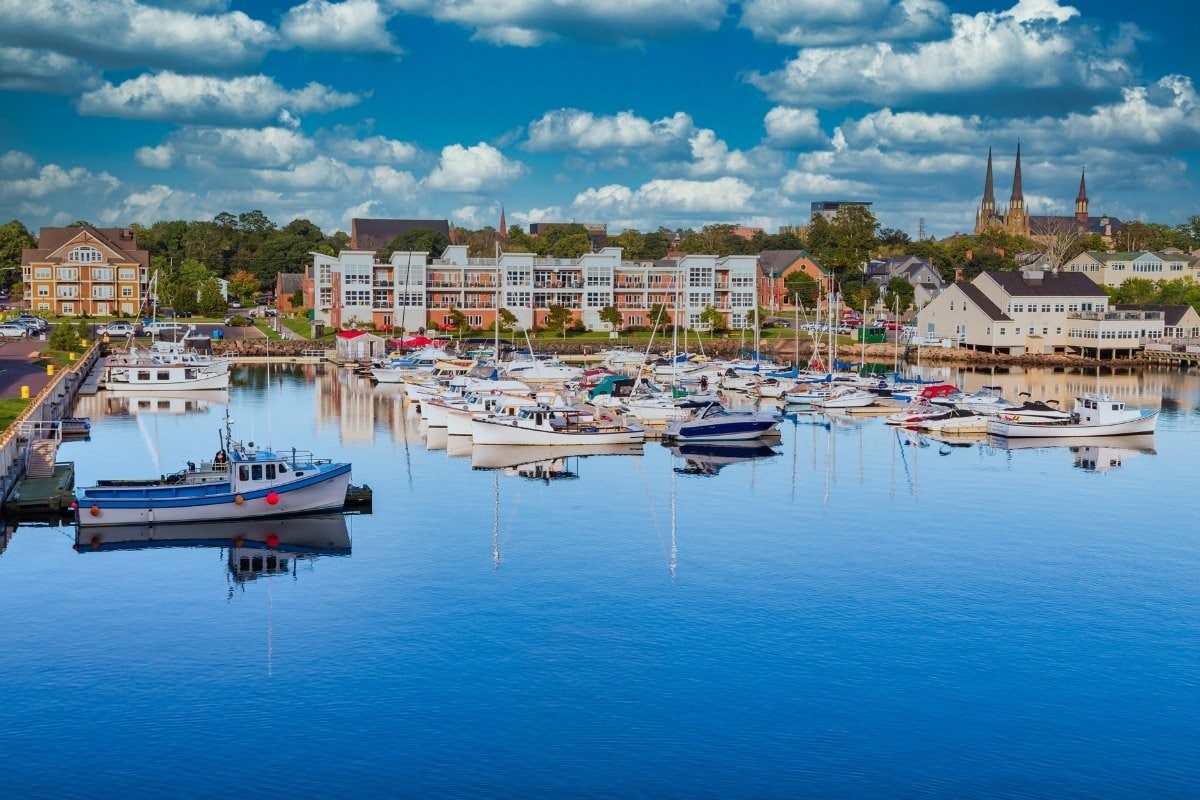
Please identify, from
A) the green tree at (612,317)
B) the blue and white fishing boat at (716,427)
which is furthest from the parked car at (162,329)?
the blue and white fishing boat at (716,427)

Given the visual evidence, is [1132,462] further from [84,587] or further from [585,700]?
[84,587]

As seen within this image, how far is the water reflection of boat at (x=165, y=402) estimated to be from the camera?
70.8 metres

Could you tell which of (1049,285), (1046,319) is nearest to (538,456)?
(1046,319)

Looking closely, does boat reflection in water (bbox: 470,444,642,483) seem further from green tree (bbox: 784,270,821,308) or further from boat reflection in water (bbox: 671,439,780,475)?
green tree (bbox: 784,270,821,308)

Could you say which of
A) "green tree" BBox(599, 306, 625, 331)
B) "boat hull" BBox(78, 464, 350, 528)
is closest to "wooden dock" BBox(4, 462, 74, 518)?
"boat hull" BBox(78, 464, 350, 528)

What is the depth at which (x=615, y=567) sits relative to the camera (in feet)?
119

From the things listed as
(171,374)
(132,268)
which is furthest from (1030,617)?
(132,268)

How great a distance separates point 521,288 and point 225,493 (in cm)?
8078

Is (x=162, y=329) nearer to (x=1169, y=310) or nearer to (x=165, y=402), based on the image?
(x=165, y=402)

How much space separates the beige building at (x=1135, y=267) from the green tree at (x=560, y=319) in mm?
59241

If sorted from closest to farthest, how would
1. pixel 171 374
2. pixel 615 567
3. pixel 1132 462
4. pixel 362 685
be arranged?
pixel 362 685
pixel 615 567
pixel 1132 462
pixel 171 374

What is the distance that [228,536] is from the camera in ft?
128

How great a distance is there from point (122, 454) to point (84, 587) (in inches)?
853

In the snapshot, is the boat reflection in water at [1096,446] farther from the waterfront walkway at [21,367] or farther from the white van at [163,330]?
the white van at [163,330]
